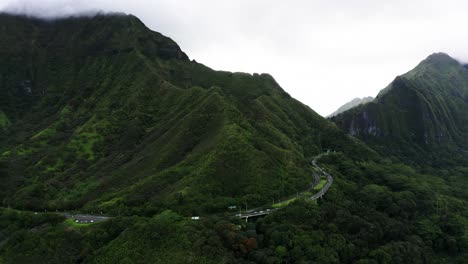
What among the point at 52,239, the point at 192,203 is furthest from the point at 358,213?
the point at 52,239

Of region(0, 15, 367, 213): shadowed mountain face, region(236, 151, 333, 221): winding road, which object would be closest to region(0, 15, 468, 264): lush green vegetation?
region(0, 15, 367, 213): shadowed mountain face

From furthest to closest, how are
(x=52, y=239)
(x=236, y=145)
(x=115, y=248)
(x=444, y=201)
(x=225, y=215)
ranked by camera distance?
(x=444, y=201)
(x=236, y=145)
(x=225, y=215)
(x=52, y=239)
(x=115, y=248)

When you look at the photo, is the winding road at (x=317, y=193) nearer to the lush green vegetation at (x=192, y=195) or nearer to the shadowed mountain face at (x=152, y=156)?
the lush green vegetation at (x=192, y=195)

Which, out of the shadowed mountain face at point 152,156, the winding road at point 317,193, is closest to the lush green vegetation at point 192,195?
the shadowed mountain face at point 152,156

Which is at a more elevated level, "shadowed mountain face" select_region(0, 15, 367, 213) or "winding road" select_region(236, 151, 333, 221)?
"shadowed mountain face" select_region(0, 15, 367, 213)

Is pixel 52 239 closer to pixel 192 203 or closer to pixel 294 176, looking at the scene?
pixel 192 203

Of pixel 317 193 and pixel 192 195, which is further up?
pixel 192 195

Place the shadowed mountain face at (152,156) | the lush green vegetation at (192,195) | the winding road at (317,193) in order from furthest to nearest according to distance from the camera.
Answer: the shadowed mountain face at (152,156), the winding road at (317,193), the lush green vegetation at (192,195)

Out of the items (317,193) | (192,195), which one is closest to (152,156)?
(192,195)

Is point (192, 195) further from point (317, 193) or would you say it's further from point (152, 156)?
point (317, 193)

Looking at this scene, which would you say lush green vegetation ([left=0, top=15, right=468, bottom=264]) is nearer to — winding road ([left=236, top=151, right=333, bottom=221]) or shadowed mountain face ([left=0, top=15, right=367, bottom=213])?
shadowed mountain face ([left=0, top=15, right=367, bottom=213])

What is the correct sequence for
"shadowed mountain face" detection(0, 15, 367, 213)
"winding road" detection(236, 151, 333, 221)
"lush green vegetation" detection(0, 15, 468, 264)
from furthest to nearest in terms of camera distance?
"shadowed mountain face" detection(0, 15, 367, 213)
"winding road" detection(236, 151, 333, 221)
"lush green vegetation" detection(0, 15, 468, 264)
